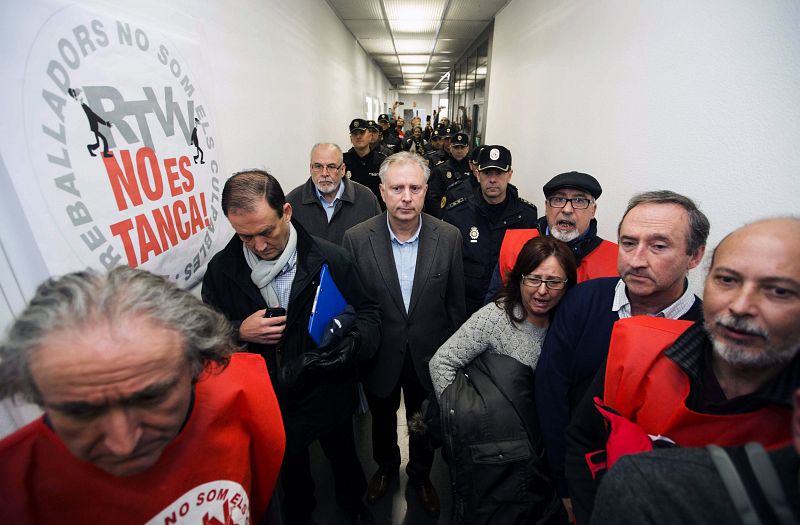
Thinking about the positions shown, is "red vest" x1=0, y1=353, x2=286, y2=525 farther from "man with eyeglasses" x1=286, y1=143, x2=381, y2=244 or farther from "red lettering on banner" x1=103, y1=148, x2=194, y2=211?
"man with eyeglasses" x1=286, y1=143, x2=381, y2=244

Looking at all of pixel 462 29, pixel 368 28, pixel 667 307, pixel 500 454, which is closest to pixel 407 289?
pixel 500 454

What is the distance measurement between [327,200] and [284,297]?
1613 mm

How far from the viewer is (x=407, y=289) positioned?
80.1 inches

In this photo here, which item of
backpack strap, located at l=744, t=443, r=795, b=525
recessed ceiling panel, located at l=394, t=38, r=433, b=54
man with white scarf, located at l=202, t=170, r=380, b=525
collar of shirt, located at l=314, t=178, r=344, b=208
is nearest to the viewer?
backpack strap, located at l=744, t=443, r=795, b=525

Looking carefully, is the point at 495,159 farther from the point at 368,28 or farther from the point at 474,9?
the point at 368,28

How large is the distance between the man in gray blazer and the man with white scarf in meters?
0.31

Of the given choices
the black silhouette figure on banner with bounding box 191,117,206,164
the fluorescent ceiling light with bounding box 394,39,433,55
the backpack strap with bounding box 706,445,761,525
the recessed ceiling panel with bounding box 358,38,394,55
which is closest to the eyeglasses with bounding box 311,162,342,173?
the black silhouette figure on banner with bounding box 191,117,206,164

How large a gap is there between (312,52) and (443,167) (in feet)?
7.86

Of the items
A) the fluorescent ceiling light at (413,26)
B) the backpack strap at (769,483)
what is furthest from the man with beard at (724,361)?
the fluorescent ceiling light at (413,26)

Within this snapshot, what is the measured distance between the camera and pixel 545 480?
4.58 feet

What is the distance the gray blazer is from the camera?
196cm

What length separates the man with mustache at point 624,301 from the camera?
125 cm

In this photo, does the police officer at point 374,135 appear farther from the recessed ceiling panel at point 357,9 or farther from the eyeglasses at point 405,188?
the eyeglasses at point 405,188

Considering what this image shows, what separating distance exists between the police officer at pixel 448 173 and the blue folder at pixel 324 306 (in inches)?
124
